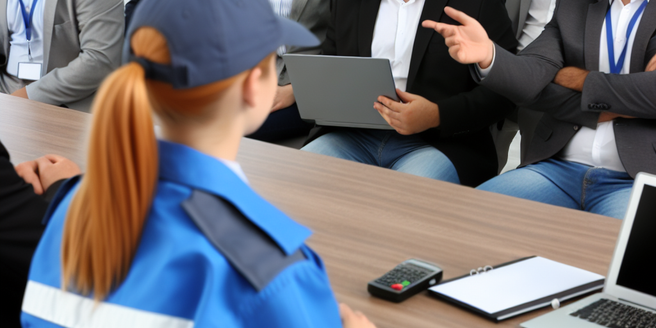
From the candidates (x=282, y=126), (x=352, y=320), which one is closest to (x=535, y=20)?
(x=282, y=126)

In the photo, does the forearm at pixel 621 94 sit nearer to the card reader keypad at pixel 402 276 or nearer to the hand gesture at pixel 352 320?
the card reader keypad at pixel 402 276

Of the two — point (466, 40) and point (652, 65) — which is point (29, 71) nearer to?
point (466, 40)

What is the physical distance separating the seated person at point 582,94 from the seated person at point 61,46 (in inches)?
68.9

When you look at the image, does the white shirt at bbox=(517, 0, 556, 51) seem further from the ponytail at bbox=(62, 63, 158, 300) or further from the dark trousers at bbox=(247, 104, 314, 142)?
the ponytail at bbox=(62, 63, 158, 300)

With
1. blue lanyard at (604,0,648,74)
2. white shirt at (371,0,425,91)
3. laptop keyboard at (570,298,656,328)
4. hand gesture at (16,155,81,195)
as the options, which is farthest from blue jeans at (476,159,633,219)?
hand gesture at (16,155,81,195)

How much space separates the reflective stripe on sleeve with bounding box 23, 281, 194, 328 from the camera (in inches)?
24.9

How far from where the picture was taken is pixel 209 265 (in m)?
0.61

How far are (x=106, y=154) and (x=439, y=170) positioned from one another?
1.70 metres

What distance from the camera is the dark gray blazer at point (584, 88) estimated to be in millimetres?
1970

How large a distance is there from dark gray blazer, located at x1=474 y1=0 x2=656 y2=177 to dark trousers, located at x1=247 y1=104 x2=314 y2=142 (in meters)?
1.01

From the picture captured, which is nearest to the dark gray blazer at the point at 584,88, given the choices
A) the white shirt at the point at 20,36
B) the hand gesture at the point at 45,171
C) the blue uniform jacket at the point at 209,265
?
the hand gesture at the point at 45,171

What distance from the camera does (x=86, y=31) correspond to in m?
2.97

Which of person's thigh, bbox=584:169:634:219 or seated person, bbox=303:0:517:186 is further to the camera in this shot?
seated person, bbox=303:0:517:186

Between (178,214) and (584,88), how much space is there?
175 cm
